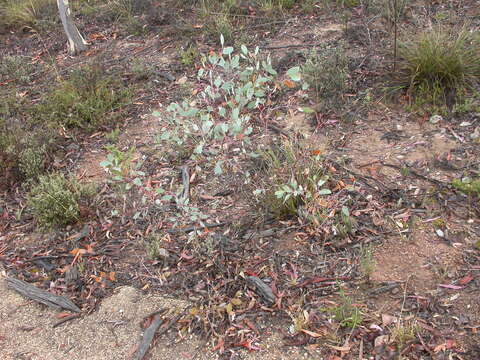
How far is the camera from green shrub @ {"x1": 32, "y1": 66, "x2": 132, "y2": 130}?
479 centimetres

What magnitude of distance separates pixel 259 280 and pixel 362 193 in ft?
3.26

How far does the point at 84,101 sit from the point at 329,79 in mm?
2359

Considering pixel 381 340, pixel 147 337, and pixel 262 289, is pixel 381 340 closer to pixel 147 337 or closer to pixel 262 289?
pixel 262 289

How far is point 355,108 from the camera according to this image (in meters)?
4.32

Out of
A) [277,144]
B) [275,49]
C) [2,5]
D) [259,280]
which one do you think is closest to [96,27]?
[2,5]

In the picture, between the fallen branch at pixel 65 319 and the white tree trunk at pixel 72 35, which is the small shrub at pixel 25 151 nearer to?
the fallen branch at pixel 65 319

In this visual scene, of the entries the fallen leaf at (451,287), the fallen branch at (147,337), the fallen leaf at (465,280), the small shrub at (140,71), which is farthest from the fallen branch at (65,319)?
the small shrub at (140,71)

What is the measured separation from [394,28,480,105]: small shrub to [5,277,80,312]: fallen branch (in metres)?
3.09

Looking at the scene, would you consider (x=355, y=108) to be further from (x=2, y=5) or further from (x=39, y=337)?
(x=2, y=5)

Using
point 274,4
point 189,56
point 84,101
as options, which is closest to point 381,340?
point 84,101

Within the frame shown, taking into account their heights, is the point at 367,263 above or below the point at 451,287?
above

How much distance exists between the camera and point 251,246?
10.9 ft

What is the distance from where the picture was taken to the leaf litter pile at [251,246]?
9.09 feet

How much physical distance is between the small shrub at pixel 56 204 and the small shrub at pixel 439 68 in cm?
281
